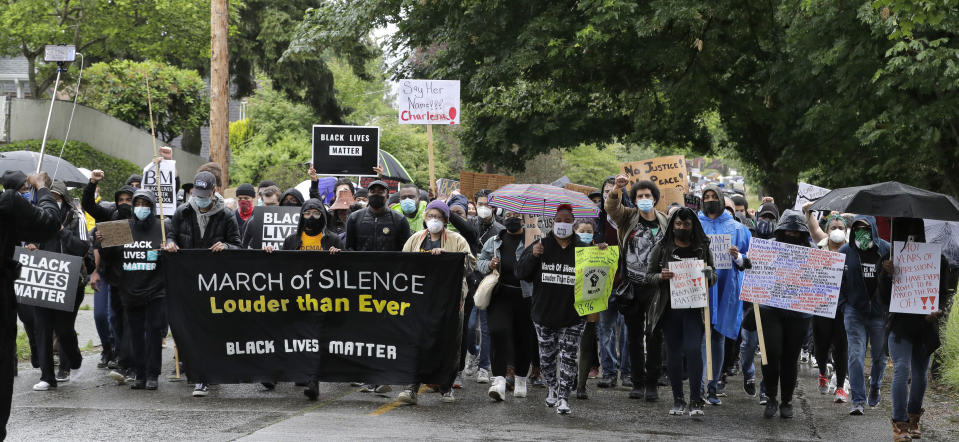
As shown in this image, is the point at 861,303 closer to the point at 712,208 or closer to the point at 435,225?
the point at 712,208

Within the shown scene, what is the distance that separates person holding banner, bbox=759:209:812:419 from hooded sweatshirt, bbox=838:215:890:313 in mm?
738

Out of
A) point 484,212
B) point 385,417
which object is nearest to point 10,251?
point 385,417

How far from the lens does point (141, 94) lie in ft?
95.3

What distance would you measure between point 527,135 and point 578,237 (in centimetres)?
1887

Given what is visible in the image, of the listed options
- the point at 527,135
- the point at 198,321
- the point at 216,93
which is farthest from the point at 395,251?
the point at 527,135

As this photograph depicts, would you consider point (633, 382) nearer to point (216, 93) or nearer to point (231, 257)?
point (231, 257)

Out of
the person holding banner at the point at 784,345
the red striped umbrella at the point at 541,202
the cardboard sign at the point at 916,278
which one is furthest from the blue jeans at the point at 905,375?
→ the red striped umbrella at the point at 541,202

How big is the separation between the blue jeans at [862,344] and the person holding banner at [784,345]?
2.38 ft

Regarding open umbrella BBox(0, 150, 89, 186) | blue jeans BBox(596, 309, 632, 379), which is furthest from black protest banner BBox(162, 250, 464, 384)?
open umbrella BBox(0, 150, 89, 186)

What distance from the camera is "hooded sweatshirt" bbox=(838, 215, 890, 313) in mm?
10297

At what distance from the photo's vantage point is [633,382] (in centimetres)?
1095

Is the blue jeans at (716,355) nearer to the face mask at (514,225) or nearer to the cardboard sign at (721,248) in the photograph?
the cardboard sign at (721,248)

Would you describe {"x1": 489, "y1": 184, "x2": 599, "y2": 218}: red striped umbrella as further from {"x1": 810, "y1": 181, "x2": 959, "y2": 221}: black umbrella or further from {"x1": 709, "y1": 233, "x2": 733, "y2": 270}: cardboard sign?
{"x1": 810, "y1": 181, "x2": 959, "y2": 221}: black umbrella

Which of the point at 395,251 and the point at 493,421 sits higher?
the point at 395,251
